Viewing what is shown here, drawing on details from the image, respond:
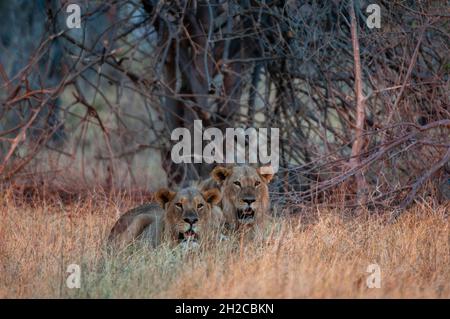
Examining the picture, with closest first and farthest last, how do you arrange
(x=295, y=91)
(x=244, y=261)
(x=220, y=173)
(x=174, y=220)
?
1. (x=244, y=261)
2. (x=174, y=220)
3. (x=220, y=173)
4. (x=295, y=91)

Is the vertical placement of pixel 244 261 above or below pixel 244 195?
below

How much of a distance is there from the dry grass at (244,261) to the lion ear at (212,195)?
40 centimetres

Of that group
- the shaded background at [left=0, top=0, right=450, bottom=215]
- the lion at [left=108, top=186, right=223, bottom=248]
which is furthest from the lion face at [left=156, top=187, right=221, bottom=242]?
the shaded background at [left=0, top=0, right=450, bottom=215]

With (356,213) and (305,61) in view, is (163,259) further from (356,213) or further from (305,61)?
(305,61)

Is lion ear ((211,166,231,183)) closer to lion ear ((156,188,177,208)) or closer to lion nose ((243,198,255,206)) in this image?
lion nose ((243,198,255,206))

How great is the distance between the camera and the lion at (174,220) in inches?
314

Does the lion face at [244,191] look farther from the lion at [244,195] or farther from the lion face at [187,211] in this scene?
the lion face at [187,211]

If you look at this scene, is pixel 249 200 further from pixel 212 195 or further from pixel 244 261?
pixel 244 261

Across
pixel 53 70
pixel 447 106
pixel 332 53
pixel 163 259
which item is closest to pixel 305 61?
pixel 332 53

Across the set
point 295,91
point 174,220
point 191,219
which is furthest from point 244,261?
point 295,91

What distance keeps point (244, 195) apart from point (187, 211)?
790 millimetres

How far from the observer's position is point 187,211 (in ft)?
26.0
